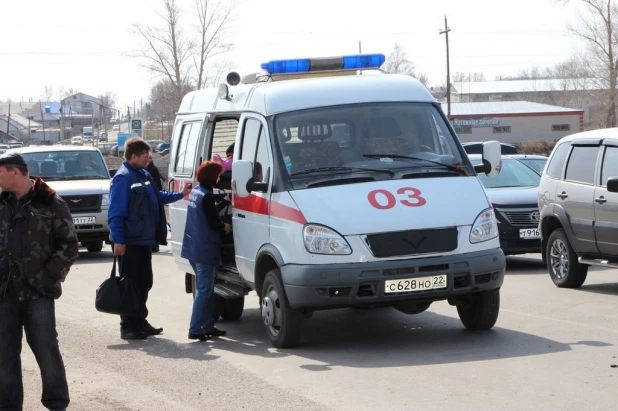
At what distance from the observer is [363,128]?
377 inches

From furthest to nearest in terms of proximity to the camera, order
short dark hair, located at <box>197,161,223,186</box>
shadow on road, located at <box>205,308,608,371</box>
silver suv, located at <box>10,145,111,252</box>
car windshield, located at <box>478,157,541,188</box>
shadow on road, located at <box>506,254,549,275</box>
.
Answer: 1. silver suv, located at <box>10,145,111,252</box>
2. car windshield, located at <box>478,157,541,188</box>
3. shadow on road, located at <box>506,254,549,275</box>
4. short dark hair, located at <box>197,161,223,186</box>
5. shadow on road, located at <box>205,308,608,371</box>

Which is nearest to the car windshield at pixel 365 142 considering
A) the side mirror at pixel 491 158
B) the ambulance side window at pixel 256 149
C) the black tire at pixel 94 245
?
the ambulance side window at pixel 256 149

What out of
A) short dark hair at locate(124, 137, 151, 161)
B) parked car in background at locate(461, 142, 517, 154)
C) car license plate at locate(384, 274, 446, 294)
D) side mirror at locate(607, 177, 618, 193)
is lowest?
car license plate at locate(384, 274, 446, 294)

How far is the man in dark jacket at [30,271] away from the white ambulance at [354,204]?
260 cm

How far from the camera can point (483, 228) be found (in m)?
9.15

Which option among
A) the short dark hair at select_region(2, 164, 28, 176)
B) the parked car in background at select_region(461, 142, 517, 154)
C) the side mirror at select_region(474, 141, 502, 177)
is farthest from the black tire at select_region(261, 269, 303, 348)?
the parked car in background at select_region(461, 142, 517, 154)

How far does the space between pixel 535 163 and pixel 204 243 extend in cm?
913

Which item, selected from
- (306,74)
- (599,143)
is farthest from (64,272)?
(599,143)

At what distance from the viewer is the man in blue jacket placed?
33.9ft

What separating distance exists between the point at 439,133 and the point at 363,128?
0.76 meters

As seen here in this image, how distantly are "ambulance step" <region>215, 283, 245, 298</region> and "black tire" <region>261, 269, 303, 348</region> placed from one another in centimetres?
110

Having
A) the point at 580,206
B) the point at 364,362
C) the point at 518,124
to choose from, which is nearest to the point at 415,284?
the point at 364,362

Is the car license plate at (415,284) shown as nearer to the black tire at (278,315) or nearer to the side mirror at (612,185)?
the black tire at (278,315)

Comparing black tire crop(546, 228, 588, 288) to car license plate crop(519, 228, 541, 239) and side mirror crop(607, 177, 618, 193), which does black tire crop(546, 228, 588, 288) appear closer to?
side mirror crop(607, 177, 618, 193)
